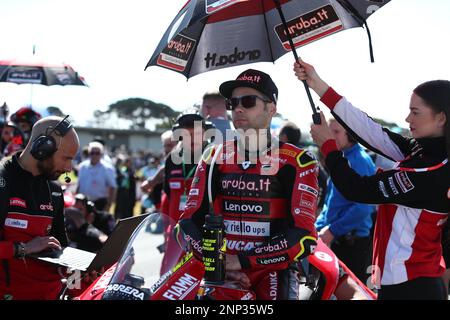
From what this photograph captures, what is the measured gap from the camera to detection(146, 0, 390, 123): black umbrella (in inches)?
134

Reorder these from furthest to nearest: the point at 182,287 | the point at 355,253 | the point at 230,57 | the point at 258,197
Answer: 1. the point at 355,253
2. the point at 230,57
3. the point at 258,197
4. the point at 182,287

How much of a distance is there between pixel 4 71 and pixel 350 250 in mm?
4448

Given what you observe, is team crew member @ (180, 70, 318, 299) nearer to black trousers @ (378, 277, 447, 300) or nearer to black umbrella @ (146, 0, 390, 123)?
black umbrella @ (146, 0, 390, 123)

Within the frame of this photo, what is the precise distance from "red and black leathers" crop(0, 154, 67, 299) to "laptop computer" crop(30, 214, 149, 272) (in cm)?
17

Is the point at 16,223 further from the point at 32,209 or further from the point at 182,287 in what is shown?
the point at 182,287

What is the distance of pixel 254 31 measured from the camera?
146 inches

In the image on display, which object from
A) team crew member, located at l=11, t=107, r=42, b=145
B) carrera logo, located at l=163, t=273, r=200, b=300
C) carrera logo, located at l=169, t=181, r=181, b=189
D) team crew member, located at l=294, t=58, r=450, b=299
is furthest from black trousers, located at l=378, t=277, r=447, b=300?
team crew member, located at l=11, t=107, r=42, b=145

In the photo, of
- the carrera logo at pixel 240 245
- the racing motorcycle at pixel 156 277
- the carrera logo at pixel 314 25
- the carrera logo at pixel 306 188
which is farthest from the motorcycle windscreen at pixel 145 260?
the carrera logo at pixel 314 25

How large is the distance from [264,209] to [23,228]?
154cm

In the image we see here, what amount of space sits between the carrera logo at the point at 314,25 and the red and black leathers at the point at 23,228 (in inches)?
77.0

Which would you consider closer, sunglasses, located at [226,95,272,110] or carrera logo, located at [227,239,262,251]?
carrera logo, located at [227,239,262,251]

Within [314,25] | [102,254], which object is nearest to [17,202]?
[102,254]

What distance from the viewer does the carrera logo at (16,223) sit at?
10.6ft

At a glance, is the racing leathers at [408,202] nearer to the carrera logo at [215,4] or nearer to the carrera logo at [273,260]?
the carrera logo at [273,260]
